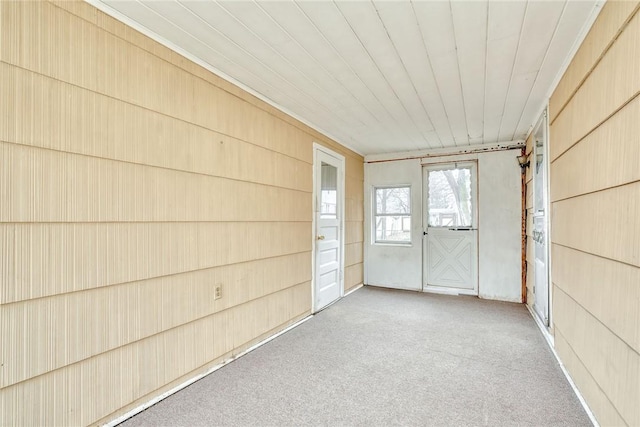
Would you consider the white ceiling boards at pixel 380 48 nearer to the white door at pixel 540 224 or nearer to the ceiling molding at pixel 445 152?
the white door at pixel 540 224

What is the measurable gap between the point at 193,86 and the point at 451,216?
4.14m

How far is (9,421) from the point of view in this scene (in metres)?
1.37

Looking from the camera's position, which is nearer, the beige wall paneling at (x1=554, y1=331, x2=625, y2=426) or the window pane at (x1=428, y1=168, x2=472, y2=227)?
the beige wall paneling at (x1=554, y1=331, x2=625, y2=426)

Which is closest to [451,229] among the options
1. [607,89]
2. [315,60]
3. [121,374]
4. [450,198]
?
[450,198]

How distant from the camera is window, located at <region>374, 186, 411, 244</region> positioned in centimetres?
527

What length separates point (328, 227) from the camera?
4.19 metres

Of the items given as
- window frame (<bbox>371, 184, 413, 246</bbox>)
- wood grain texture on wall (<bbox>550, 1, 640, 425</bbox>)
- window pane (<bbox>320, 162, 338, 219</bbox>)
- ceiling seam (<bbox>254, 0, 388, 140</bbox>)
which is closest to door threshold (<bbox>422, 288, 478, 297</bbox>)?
window frame (<bbox>371, 184, 413, 246</bbox>)

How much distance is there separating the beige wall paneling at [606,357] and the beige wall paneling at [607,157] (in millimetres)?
746

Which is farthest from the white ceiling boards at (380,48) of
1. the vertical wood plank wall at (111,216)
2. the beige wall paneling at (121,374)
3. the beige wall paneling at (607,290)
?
the beige wall paneling at (121,374)

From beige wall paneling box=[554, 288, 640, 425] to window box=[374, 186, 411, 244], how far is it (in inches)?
118

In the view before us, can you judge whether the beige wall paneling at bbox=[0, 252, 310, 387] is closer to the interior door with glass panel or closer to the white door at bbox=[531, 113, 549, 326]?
the white door at bbox=[531, 113, 549, 326]

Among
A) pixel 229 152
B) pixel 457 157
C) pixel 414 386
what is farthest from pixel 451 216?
pixel 229 152

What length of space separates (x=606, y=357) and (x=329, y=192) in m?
3.12

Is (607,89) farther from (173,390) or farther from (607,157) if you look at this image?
(173,390)
